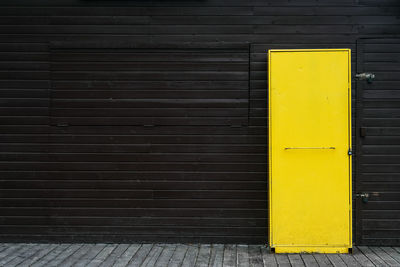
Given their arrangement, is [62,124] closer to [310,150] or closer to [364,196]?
[310,150]

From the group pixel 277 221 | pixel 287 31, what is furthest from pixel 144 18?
pixel 277 221

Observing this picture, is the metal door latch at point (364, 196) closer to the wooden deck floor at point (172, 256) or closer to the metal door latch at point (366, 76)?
the wooden deck floor at point (172, 256)

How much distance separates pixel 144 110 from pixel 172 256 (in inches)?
80.0

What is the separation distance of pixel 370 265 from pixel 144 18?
172 inches

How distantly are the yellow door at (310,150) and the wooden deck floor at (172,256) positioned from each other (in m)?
0.29

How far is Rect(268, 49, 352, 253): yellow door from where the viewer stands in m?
5.31

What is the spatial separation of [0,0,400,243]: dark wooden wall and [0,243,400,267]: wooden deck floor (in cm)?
22

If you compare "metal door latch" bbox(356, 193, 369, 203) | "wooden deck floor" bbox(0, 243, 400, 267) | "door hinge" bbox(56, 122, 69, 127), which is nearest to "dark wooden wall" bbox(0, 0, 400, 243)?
"door hinge" bbox(56, 122, 69, 127)

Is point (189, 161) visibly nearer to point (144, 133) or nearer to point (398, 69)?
point (144, 133)

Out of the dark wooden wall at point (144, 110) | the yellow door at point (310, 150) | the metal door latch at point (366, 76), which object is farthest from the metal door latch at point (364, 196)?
the metal door latch at point (366, 76)

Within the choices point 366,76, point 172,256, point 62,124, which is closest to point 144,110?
point 62,124

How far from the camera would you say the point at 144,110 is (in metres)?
5.86

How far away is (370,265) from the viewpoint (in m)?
4.85

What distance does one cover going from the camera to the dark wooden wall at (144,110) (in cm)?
579
